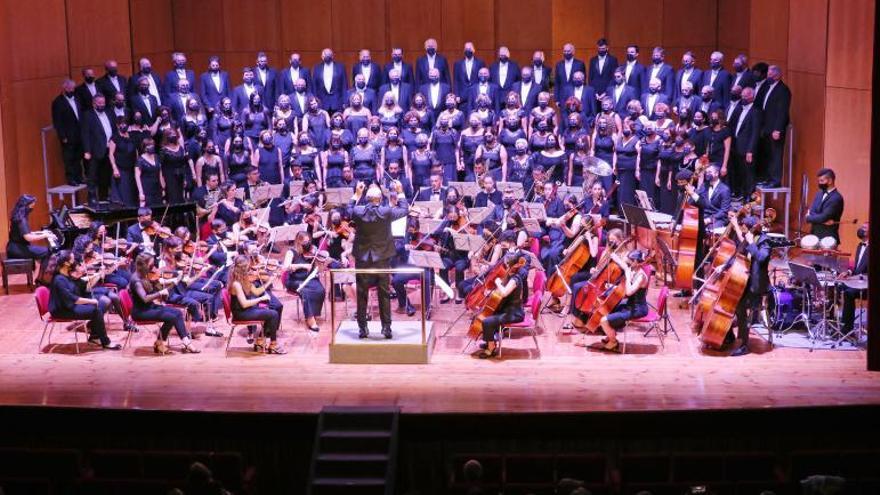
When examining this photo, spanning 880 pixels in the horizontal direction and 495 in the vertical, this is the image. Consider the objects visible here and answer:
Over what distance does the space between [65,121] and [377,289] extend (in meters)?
5.79

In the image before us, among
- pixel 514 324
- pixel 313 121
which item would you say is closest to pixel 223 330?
pixel 514 324

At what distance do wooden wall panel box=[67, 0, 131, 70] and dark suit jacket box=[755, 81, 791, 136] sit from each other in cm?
841

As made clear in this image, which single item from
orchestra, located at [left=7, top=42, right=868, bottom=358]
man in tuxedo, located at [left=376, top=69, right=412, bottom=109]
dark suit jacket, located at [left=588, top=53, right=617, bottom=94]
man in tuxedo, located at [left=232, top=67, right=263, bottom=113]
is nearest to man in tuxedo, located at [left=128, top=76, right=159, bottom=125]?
orchestra, located at [left=7, top=42, right=868, bottom=358]

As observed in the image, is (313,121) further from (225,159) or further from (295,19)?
(295,19)

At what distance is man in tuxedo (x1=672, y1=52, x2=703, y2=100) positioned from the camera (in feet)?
48.7

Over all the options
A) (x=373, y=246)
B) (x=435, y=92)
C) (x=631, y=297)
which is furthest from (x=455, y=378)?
(x=435, y=92)

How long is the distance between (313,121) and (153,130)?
184cm

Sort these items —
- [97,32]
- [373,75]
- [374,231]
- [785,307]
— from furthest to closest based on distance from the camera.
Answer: [97,32]
[373,75]
[785,307]
[374,231]

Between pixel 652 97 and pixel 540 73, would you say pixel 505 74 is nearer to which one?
pixel 540 73

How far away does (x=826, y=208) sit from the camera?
37.5 ft

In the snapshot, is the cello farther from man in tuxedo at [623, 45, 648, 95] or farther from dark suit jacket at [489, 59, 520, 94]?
man in tuxedo at [623, 45, 648, 95]

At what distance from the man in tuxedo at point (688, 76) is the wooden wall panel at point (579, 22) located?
3020 mm

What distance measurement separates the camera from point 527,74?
15.1 m

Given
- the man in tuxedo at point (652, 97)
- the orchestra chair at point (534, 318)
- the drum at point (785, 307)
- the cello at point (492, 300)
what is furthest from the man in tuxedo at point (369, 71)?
the drum at point (785, 307)
